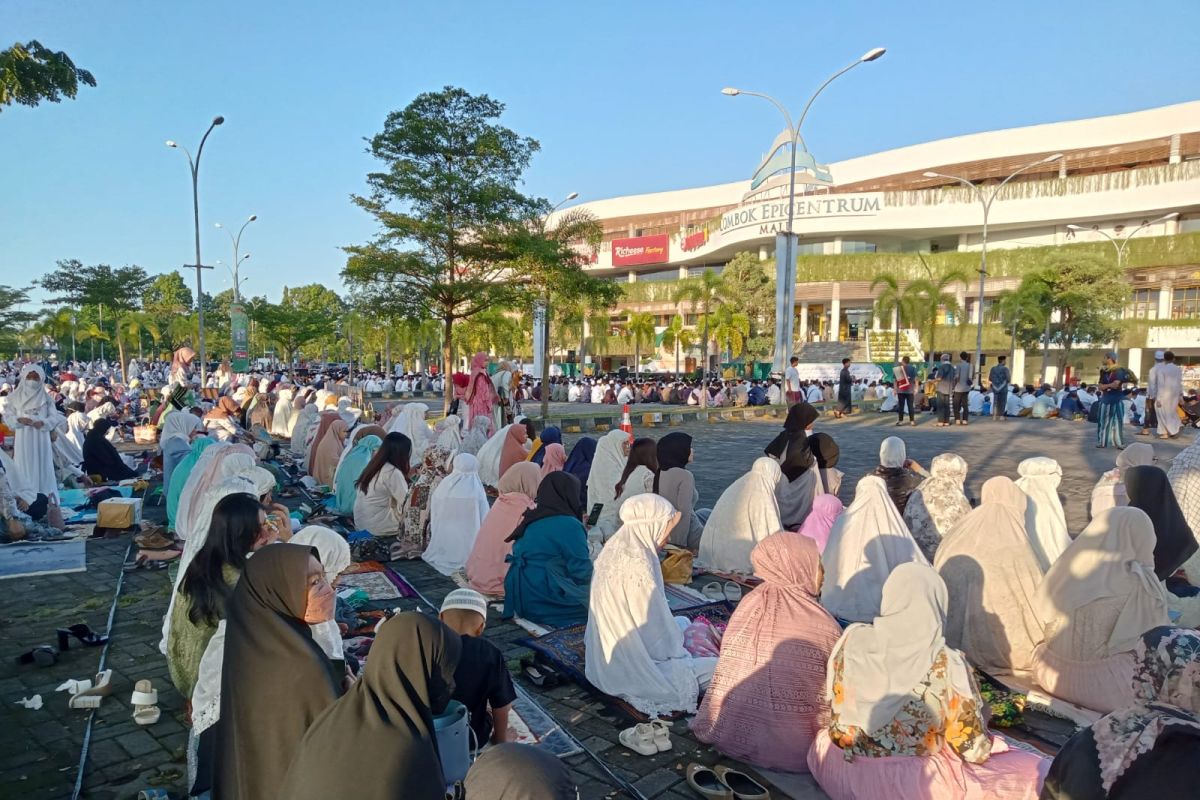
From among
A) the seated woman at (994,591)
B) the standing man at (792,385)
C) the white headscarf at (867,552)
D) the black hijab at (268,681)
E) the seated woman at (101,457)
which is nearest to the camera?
the black hijab at (268,681)

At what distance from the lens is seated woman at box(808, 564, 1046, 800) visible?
2666 millimetres

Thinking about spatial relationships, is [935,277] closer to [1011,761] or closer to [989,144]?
[989,144]

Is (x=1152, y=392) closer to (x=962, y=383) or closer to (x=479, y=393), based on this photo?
(x=962, y=383)

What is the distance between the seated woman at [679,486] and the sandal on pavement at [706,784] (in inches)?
133

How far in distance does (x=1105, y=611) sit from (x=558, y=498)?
9.71ft

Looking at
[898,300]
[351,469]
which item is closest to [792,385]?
[351,469]

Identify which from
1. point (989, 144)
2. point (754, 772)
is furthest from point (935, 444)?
point (989, 144)

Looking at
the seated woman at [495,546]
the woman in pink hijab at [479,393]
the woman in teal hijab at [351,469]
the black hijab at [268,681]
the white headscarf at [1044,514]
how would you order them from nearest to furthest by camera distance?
the black hijab at [268,681]
the white headscarf at [1044,514]
the seated woman at [495,546]
the woman in teal hijab at [351,469]
the woman in pink hijab at [479,393]

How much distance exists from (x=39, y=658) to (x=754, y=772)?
3.90 m

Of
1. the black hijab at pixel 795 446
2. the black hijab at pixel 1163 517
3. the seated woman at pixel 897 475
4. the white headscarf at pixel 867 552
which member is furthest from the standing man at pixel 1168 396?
the white headscarf at pixel 867 552

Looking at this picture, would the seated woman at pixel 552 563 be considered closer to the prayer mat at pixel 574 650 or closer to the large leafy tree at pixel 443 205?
the prayer mat at pixel 574 650

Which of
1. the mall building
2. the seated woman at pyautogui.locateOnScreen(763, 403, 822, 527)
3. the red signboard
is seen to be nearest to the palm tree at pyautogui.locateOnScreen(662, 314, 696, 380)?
the mall building

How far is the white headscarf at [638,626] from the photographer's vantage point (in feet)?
12.1

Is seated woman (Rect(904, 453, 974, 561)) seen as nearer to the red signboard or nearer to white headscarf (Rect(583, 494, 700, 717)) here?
white headscarf (Rect(583, 494, 700, 717))
